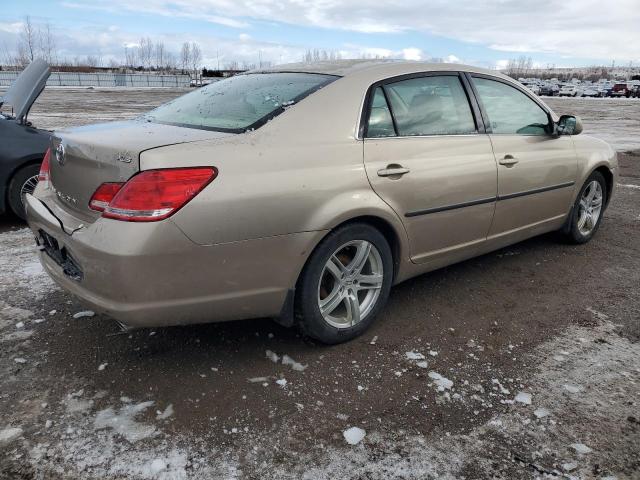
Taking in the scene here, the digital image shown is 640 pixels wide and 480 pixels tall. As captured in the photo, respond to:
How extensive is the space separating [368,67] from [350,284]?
1.34 meters

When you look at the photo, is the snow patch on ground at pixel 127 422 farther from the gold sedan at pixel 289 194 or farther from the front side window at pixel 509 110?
the front side window at pixel 509 110

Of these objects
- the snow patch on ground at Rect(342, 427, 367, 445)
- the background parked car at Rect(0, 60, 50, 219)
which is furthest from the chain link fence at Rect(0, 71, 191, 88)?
the snow patch on ground at Rect(342, 427, 367, 445)

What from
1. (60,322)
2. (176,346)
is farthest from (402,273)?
(60,322)

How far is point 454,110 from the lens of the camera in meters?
3.55

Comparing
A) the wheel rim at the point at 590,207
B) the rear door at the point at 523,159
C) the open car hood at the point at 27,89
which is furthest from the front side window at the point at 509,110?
the open car hood at the point at 27,89

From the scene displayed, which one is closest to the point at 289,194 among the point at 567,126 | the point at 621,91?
the point at 567,126

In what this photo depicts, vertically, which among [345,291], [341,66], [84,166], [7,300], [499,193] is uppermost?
[341,66]

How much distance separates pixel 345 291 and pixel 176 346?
1023 millimetres

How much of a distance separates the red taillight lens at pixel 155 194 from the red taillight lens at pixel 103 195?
65 millimetres

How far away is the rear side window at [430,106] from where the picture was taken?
126 inches

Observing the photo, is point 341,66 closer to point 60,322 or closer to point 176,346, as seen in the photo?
point 176,346

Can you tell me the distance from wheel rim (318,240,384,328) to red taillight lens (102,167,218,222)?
35.3 inches

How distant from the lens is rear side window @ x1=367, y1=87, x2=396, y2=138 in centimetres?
301

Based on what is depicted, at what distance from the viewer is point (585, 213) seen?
4.95 metres
